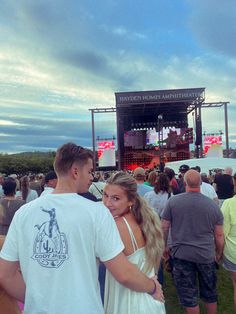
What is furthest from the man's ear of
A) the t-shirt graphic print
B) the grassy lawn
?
the grassy lawn

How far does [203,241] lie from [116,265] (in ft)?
7.21

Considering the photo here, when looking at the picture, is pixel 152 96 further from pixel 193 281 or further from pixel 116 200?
pixel 116 200

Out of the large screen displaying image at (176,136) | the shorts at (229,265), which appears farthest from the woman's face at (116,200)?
the large screen displaying image at (176,136)

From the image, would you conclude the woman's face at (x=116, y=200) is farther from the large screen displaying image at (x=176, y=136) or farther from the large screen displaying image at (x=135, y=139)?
the large screen displaying image at (x=135, y=139)

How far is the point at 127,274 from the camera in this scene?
1664mm

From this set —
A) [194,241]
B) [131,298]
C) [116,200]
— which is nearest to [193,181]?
[194,241]

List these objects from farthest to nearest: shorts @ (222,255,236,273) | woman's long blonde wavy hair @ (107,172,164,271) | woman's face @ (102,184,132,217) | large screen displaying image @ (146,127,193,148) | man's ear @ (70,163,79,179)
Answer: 1. large screen displaying image @ (146,127,193,148)
2. shorts @ (222,255,236,273)
3. woman's face @ (102,184,132,217)
4. woman's long blonde wavy hair @ (107,172,164,271)
5. man's ear @ (70,163,79,179)

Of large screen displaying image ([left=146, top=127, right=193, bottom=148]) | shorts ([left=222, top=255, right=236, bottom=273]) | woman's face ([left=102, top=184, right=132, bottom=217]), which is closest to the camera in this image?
woman's face ([left=102, top=184, right=132, bottom=217])

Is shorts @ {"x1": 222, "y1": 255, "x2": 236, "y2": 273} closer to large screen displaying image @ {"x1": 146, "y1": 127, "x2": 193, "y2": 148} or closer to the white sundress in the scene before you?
the white sundress

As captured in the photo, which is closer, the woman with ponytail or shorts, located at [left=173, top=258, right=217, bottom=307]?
the woman with ponytail

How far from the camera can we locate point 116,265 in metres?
1.64

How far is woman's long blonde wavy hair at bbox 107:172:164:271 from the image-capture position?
6.61 feet

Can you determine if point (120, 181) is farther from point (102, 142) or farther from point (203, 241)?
point (102, 142)

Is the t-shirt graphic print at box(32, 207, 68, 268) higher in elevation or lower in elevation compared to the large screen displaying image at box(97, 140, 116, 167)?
lower
